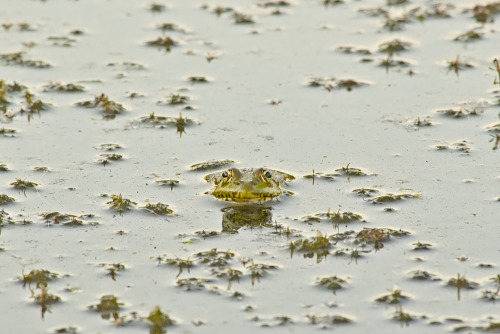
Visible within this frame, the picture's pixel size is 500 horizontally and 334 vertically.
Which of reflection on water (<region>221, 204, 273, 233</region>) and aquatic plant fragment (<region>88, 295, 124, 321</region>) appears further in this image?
reflection on water (<region>221, 204, 273, 233</region>)

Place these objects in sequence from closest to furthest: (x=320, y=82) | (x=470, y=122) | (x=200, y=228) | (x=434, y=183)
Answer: (x=200, y=228), (x=434, y=183), (x=470, y=122), (x=320, y=82)

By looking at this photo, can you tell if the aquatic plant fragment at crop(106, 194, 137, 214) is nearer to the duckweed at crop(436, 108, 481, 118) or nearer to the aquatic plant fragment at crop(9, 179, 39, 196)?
the aquatic plant fragment at crop(9, 179, 39, 196)

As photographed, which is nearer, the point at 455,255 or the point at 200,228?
the point at 455,255

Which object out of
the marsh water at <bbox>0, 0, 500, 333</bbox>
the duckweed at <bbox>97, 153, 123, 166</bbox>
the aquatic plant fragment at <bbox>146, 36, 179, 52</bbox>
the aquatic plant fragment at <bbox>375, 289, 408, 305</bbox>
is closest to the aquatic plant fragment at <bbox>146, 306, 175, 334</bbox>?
the marsh water at <bbox>0, 0, 500, 333</bbox>

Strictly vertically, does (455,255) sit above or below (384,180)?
below

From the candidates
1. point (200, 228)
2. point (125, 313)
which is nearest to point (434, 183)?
point (200, 228)

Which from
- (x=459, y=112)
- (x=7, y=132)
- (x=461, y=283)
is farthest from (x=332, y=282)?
(x=7, y=132)

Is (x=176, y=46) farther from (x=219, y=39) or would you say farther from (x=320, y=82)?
(x=320, y=82)
